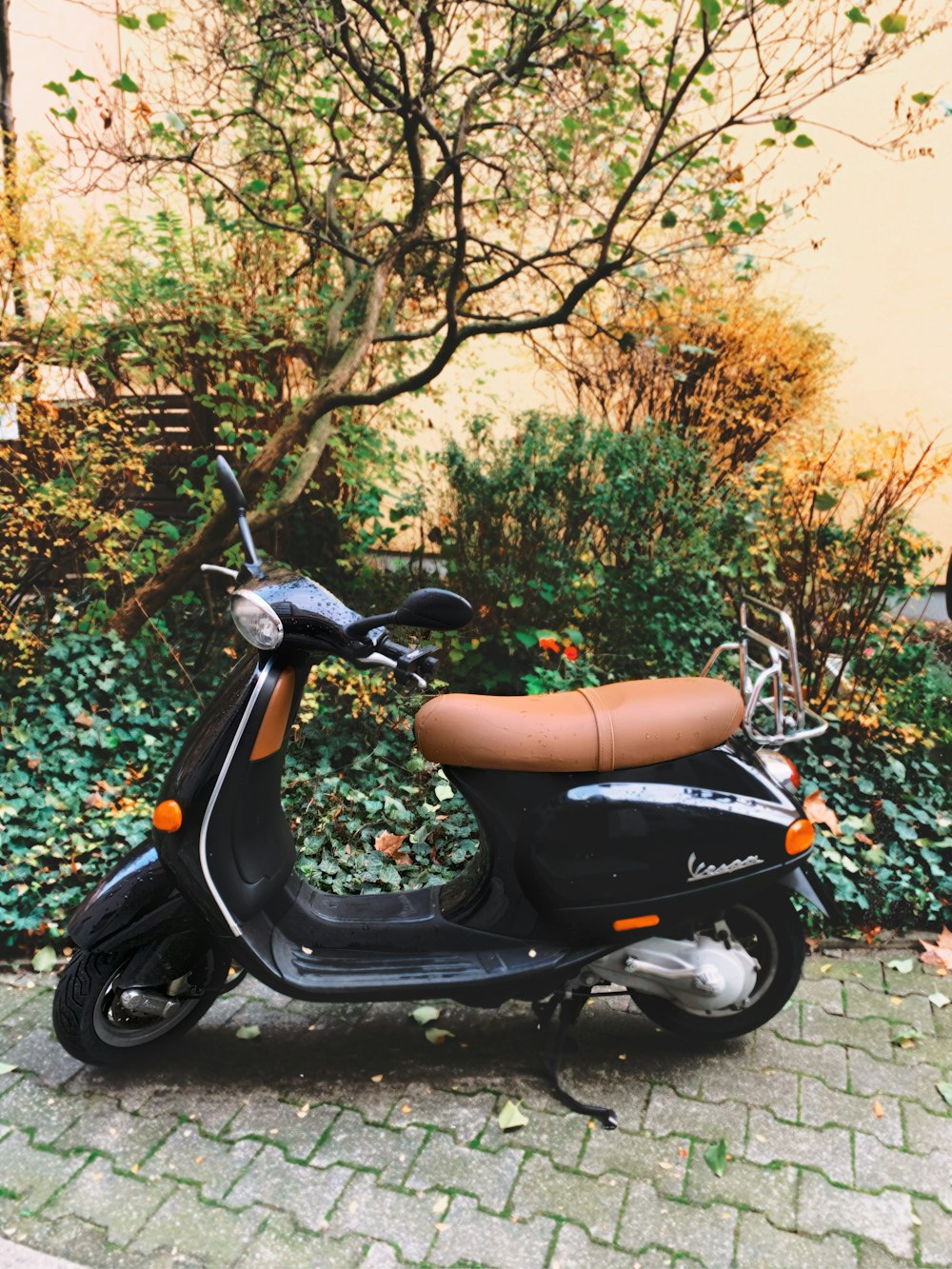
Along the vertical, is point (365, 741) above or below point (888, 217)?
below

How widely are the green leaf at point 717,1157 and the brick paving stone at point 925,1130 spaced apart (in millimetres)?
477

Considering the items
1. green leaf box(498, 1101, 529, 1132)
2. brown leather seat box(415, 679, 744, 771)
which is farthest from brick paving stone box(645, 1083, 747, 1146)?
brown leather seat box(415, 679, 744, 771)

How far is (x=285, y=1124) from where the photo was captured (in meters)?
2.45

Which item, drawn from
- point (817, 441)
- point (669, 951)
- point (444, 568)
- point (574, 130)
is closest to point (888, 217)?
point (817, 441)

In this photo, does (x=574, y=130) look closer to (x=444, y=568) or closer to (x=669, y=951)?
(x=444, y=568)

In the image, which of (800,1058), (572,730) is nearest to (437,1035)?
(800,1058)

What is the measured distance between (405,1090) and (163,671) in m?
2.52

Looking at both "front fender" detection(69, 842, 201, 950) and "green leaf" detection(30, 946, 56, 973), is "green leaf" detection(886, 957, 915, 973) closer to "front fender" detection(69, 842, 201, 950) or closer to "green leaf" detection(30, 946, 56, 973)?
"front fender" detection(69, 842, 201, 950)

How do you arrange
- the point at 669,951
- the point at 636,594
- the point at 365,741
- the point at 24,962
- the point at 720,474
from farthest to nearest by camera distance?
the point at 720,474 → the point at 636,594 → the point at 365,741 → the point at 24,962 → the point at 669,951

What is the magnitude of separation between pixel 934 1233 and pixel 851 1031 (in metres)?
0.72

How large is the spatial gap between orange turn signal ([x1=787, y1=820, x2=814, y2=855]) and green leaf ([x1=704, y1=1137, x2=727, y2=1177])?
77 cm

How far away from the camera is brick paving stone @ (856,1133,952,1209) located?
2.25 meters

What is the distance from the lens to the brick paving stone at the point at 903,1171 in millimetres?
2248

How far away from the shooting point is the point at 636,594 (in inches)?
168
